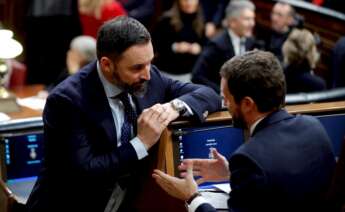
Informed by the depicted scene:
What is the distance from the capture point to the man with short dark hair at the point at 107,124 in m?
2.46

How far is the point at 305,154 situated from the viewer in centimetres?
221

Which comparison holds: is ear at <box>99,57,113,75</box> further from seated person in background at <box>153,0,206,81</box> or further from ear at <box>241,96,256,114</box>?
seated person in background at <box>153,0,206,81</box>

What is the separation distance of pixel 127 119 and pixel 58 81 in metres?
2.62

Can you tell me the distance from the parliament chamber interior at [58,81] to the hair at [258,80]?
0.86ft

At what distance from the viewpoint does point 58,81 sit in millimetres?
5141

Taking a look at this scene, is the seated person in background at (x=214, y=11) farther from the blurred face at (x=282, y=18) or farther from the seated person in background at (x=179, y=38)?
the blurred face at (x=282, y=18)

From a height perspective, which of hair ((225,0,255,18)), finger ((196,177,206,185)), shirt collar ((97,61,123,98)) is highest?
shirt collar ((97,61,123,98))

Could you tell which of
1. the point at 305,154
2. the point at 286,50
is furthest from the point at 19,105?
the point at 305,154

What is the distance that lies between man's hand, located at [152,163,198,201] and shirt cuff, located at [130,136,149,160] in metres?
0.08

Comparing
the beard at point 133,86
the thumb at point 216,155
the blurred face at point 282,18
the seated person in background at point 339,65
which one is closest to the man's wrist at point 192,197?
the thumb at point 216,155

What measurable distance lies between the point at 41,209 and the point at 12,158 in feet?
2.54

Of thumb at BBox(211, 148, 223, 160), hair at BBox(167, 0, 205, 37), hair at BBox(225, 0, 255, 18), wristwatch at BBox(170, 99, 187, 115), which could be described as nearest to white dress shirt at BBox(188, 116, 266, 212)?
thumb at BBox(211, 148, 223, 160)

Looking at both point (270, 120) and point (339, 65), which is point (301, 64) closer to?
point (339, 65)

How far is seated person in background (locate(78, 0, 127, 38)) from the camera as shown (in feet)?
20.2
